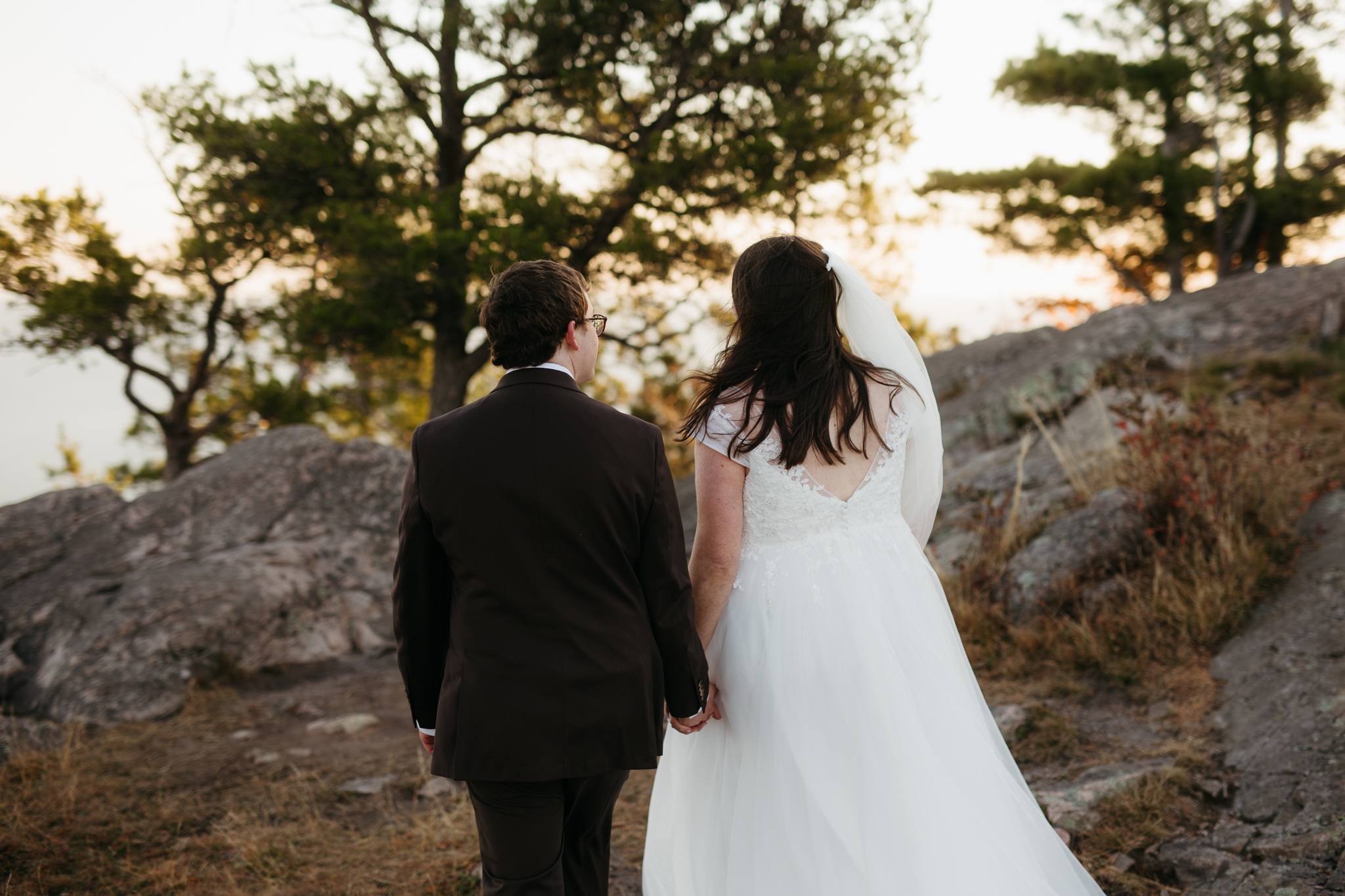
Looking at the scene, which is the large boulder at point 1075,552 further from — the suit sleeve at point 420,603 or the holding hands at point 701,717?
the suit sleeve at point 420,603

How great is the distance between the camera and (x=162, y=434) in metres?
12.4

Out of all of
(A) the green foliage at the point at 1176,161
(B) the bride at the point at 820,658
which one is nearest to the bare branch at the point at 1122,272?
(A) the green foliage at the point at 1176,161

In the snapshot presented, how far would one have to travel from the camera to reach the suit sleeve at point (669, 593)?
6.52 ft

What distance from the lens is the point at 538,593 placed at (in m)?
1.86

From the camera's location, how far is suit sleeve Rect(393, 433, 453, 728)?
1948mm

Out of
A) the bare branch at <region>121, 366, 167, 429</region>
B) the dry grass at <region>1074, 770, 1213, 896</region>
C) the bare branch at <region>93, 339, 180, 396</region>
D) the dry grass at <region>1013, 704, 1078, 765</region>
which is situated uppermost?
the bare branch at <region>93, 339, 180, 396</region>

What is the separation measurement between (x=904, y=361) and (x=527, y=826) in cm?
175

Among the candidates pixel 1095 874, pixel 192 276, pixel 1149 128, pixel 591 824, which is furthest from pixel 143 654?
pixel 1149 128

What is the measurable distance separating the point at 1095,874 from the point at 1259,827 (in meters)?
0.63

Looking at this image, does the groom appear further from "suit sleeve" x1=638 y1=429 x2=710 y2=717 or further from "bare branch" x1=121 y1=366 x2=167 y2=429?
"bare branch" x1=121 y1=366 x2=167 y2=429

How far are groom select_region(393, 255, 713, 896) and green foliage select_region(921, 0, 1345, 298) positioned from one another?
45.1 ft

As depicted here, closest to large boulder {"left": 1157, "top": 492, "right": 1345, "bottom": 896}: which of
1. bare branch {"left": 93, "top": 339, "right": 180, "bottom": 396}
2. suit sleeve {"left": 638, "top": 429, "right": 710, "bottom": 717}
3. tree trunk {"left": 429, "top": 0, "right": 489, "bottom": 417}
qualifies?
suit sleeve {"left": 638, "top": 429, "right": 710, "bottom": 717}

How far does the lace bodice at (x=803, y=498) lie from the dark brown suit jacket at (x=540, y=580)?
0.36 m

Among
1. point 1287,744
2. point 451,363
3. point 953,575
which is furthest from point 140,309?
point 1287,744
